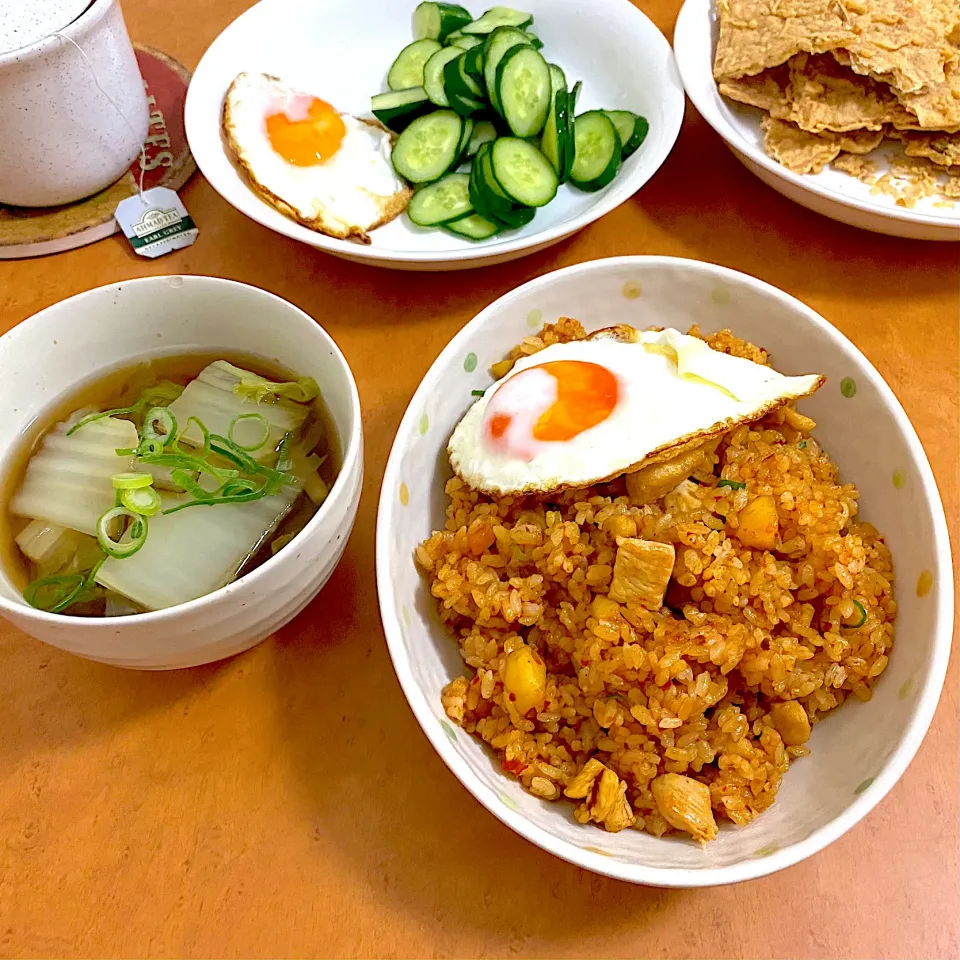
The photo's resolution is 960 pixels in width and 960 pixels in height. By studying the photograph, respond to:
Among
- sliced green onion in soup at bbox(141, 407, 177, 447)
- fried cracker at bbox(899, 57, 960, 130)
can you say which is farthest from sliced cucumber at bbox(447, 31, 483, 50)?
sliced green onion in soup at bbox(141, 407, 177, 447)

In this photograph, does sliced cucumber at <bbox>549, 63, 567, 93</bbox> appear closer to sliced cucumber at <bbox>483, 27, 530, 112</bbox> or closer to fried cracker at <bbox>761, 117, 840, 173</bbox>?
sliced cucumber at <bbox>483, 27, 530, 112</bbox>

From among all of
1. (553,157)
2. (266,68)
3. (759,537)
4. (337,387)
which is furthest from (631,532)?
(266,68)

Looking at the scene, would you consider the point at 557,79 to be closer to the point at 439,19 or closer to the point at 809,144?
the point at 439,19

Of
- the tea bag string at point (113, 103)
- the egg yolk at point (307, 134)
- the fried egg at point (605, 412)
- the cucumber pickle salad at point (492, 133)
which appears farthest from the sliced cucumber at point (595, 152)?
the tea bag string at point (113, 103)

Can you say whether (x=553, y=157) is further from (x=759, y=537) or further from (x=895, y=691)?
(x=895, y=691)

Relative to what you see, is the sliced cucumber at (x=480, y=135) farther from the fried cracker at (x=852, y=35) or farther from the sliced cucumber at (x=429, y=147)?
the fried cracker at (x=852, y=35)
